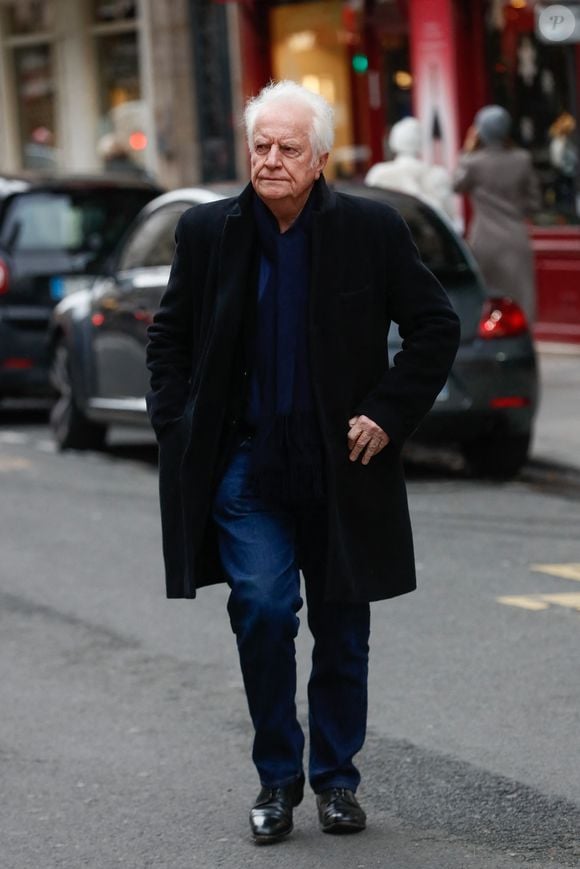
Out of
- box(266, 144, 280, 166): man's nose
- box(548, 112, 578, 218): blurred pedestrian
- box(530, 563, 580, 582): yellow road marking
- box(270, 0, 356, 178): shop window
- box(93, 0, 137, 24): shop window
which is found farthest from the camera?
box(93, 0, 137, 24): shop window

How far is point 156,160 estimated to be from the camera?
24.6 metres

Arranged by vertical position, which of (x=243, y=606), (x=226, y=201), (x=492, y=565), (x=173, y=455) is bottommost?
(x=492, y=565)

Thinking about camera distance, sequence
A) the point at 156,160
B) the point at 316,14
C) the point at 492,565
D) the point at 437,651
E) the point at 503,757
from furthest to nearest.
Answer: the point at 156,160 < the point at 316,14 < the point at 492,565 < the point at 437,651 < the point at 503,757

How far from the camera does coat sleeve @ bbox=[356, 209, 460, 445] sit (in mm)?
4789

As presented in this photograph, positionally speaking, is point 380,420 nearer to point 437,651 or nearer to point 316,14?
point 437,651

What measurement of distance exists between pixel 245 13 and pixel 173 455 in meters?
17.7

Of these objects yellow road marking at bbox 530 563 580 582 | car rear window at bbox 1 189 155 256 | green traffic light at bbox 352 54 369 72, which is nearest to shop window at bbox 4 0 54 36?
green traffic light at bbox 352 54 369 72

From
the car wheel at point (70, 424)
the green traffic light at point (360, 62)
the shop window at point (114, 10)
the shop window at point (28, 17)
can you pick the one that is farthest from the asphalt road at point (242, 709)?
the shop window at point (28, 17)

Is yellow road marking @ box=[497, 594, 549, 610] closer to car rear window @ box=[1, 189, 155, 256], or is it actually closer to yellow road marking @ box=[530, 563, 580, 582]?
yellow road marking @ box=[530, 563, 580, 582]

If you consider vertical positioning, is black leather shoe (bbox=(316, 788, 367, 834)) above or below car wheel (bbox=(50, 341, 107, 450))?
above

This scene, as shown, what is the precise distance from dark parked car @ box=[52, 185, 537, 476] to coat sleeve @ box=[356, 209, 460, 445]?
5.53 metres

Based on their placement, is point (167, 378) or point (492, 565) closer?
point (167, 378)

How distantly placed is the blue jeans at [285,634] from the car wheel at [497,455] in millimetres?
6141

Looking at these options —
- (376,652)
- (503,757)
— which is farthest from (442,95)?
(503,757)
